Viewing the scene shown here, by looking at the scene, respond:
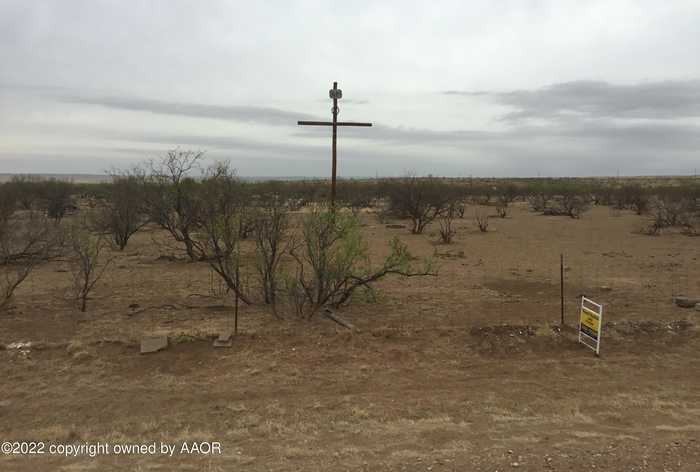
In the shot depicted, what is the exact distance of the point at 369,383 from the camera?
5816 millimetres

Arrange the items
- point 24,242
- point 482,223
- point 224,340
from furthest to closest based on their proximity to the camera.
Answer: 1. point 482,223
2. point 24,242
3. point 224,340

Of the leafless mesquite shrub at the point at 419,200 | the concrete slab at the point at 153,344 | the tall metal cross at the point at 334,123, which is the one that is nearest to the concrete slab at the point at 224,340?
the concrete slab at the point at 153,344

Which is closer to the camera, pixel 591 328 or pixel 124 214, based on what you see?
pixel 591 328

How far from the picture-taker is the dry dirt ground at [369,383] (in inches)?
168

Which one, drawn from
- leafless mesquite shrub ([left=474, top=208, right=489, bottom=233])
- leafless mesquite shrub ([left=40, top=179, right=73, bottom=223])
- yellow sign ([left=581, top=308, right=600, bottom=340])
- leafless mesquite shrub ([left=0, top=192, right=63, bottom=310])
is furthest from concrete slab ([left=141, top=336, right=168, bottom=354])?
leafless mesquite shrub ([left=40, top=179, right=73, bottom=223])

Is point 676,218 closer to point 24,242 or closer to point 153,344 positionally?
point 153,344

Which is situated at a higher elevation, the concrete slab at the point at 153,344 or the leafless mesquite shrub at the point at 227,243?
the leafless mesquite shrub at the point at 227,243

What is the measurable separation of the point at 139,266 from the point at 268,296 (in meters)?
6.93

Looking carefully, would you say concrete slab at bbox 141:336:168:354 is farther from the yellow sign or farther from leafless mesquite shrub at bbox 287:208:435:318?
the yellow sign

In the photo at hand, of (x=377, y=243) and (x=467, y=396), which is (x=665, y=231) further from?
(x=467, y=396)

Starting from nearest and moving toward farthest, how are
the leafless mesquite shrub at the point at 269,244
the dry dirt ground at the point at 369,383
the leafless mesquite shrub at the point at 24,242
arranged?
1. the dry dirt ground at the point at 369,383
2. the leafless mesquite shrub at the point at 269,244
3. the leafless mesquite shrub at the point at 24,242

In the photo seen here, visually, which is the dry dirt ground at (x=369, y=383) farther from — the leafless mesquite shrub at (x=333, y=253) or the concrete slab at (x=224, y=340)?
the leafless mesquite shrub at (x=333, y=253)

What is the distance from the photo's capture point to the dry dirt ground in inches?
→ 168

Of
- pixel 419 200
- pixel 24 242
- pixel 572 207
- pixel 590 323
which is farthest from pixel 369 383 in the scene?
pixel 572 207
